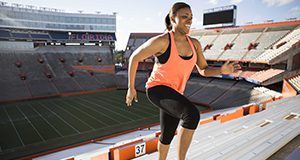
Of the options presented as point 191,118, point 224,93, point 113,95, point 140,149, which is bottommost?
point 113,95

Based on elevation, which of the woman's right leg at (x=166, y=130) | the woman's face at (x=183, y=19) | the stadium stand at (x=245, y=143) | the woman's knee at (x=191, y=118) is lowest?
the stadium stand at (x=245, y=143)

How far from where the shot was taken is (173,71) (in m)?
2.00

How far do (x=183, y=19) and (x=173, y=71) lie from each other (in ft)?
1.89

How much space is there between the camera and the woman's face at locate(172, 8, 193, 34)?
203 cm

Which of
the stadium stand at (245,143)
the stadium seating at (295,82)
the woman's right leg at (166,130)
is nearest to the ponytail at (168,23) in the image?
the woman's right leg at (166,130)

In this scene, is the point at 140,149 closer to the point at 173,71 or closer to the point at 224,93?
the point at 173,71

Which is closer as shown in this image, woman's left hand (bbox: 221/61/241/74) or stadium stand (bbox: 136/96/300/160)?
woman's left hand (bbox: 221/61/241/74)

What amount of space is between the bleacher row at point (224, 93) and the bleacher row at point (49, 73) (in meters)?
8.37

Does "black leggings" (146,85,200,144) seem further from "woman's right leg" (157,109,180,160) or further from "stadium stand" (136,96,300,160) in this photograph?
"stadium stand" (136,96,300,160)

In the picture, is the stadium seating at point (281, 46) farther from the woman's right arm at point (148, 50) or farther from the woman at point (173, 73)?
the woman's right arm at point (148, 50)

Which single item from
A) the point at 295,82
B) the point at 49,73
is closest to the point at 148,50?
the point at 295,82

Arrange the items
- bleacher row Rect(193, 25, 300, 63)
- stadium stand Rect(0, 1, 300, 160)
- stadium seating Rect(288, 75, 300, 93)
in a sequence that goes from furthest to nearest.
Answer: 1. bleacher row Rect(193, 25, 300, 63)
2. stadium seating Rect(288, 75, 300, 93)
3. stadium stand Rect(0, 1, 300, 160)

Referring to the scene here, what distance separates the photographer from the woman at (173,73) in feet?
6.37

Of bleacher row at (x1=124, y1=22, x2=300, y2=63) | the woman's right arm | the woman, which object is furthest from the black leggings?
bleacher row at (x1=124, y1=22, x2=300, y2=63)
